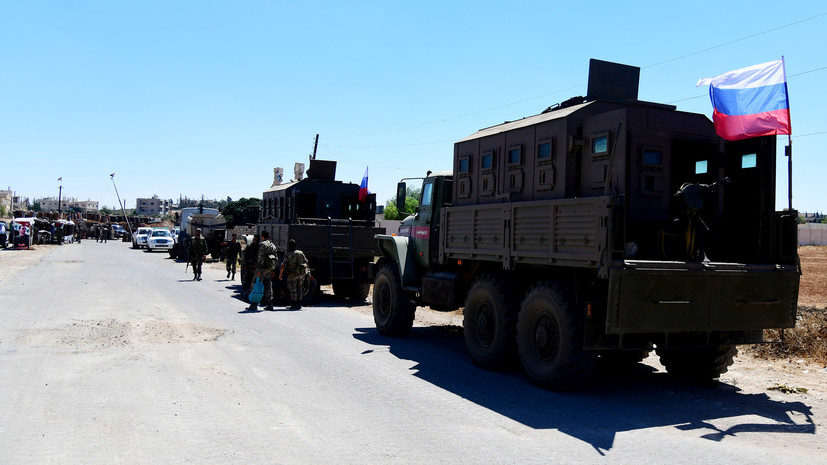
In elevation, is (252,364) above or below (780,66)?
below

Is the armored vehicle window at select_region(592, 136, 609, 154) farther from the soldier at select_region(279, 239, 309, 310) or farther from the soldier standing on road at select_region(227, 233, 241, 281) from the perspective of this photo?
the soldier standing on road at select_region(227, 233, 241, 281)

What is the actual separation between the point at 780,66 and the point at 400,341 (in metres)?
6.66

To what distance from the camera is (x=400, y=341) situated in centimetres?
1082

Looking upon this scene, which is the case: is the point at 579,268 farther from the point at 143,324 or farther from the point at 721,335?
the point at 143,324

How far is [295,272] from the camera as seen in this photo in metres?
14.8

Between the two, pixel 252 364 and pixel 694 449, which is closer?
pixel 694 449

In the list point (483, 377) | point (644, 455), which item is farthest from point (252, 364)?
point (644, 455)

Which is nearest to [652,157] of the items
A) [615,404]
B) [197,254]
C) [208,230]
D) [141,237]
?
[615,404]

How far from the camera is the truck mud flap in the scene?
6.48m

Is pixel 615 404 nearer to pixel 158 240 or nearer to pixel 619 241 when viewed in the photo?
pixel 619 241

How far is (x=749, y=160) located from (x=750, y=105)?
0.95 meters

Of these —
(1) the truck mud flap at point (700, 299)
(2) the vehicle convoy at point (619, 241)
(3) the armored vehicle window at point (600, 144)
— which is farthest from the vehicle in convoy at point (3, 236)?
(1) the truck mud flap at point (700, 299)

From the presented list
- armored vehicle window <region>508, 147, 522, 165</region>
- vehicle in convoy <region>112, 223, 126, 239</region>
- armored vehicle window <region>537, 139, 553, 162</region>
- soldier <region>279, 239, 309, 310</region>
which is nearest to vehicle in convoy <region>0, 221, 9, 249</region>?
soldier <region>279, 239, 309, 310</region>

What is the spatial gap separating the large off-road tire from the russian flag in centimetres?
254
